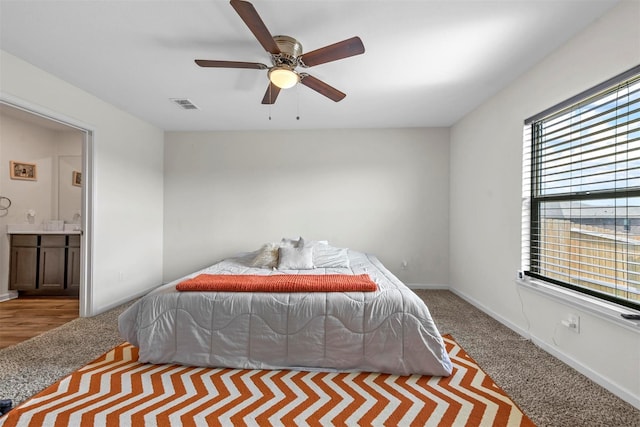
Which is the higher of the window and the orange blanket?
the window

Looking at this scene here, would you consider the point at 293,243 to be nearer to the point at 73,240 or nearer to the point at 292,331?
the point at 292,331

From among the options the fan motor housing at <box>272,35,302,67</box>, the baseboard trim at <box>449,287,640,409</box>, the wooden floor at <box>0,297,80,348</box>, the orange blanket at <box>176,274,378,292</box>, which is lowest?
the wooden floor at <box>0,297,80,348</box>

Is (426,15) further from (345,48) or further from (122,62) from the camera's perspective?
(122,62)

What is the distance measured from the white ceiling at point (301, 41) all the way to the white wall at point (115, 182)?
0.17 meters

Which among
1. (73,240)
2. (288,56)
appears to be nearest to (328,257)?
(288,56)

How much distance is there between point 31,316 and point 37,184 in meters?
2.11

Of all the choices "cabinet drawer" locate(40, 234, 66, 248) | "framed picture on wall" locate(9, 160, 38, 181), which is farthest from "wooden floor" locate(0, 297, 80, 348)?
"framed picture on wall" locate(9, 160, 38, 181)

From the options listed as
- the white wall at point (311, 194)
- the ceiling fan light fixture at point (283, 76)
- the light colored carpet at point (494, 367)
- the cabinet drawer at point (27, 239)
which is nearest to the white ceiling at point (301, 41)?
the ceiling fan light fixture at point (283, 76)

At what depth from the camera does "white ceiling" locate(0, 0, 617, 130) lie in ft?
6.20

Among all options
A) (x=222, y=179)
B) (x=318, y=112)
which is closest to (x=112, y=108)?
(x=222, y=179)

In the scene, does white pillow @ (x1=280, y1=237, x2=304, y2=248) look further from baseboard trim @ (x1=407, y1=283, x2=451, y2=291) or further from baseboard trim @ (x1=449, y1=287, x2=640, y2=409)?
baseboard trim @ (x1=449, y1=287, x2=640, y2=409)

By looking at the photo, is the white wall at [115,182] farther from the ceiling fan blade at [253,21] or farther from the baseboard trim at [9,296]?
the ceiling fan blade at [253,21]

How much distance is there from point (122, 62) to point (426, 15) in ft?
7.93

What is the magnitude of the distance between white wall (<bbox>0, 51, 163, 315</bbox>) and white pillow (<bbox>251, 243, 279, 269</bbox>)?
1667mm
